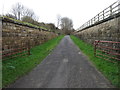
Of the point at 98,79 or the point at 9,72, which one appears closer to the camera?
the point at 98,79

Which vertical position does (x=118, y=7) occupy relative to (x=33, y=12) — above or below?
below

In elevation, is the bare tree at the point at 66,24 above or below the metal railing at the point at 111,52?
above

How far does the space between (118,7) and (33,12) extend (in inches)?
1446

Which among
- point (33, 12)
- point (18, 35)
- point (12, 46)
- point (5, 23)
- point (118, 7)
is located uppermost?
point (33, 12)

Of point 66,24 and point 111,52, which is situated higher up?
point 66,24

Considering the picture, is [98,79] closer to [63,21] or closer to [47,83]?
[47,83]

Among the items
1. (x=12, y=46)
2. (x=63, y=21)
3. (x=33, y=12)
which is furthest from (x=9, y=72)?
(x=63, y=21)

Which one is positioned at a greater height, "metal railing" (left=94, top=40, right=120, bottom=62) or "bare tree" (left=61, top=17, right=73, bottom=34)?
"bare tree" (left=61, top=17, right=73, bottom=34)

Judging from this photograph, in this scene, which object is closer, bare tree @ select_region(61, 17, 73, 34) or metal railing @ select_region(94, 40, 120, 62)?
metal railing @ select_region(94, 40, 120, 62)

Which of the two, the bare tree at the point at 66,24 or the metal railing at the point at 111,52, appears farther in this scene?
the bare tree at the point at 66,24

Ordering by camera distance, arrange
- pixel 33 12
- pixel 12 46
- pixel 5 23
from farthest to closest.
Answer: pixel 33 12
pixel 12 46
pixel 5 23

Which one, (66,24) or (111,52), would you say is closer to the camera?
(111,52)

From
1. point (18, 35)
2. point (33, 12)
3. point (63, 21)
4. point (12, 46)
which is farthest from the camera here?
point (63, 21)

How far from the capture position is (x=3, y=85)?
3010 millimetres
